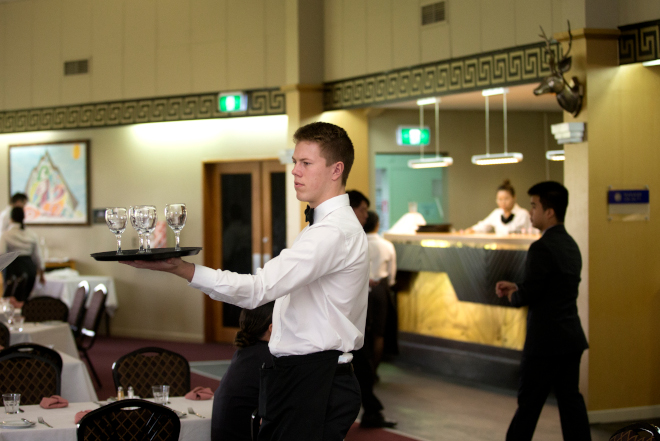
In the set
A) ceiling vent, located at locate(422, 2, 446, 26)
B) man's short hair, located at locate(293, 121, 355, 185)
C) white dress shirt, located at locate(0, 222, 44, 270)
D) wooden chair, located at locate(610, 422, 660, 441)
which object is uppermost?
ceiling vent, located at locate(422, 2, 446, 26)

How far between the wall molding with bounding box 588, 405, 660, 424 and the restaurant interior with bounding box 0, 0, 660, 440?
0.01 m

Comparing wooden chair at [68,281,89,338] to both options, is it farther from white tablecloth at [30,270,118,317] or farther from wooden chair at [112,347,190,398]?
wooden chair at [112,347,190,398]

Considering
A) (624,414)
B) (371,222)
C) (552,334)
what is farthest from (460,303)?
(552,334)

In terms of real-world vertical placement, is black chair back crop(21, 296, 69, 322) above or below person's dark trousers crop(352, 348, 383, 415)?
above

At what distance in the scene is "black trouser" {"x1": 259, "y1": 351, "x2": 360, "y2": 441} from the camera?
89.3 inches

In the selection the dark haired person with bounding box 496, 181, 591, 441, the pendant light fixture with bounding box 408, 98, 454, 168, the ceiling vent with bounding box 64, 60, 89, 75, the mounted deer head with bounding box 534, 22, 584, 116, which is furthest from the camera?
the ceiling vent with bounding box 64, 60, 89, 75

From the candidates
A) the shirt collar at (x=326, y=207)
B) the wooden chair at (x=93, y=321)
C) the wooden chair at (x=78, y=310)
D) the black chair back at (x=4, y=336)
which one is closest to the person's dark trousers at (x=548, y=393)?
the shirt collar at (x=326, y=207)

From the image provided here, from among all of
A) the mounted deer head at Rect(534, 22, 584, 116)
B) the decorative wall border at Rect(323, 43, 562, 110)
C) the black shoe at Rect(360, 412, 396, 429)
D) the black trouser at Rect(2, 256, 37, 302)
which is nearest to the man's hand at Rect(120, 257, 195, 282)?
the black shoe at Rect(360, 412, 396, 429)

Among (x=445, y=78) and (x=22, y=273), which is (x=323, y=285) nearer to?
(x=445, y=78)

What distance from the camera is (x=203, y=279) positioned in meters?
2.05

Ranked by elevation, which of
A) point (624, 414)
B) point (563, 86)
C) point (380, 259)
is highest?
point (563, 86)

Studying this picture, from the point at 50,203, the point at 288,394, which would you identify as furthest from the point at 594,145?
the point at 50,203

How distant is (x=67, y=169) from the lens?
1050 cm

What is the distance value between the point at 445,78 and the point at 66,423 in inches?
194
